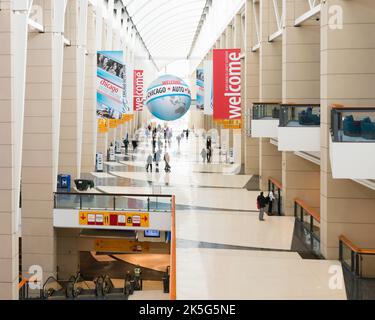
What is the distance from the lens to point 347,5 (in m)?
13.3

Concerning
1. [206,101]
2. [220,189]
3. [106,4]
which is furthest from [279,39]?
[106,4]

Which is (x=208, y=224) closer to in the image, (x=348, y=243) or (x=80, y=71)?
(x=348, y=243)

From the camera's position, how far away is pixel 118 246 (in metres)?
21.6

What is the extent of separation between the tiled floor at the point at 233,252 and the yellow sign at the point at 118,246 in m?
2.45

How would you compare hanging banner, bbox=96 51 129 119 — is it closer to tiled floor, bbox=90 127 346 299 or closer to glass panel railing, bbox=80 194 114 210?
tiled floor, bbox=90 127 346 299

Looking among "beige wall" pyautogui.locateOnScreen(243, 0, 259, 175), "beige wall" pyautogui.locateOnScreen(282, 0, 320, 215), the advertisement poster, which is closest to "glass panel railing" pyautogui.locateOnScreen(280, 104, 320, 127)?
"beige wall" pyautogui.locateOnScreen(282, 0, 320, 215)

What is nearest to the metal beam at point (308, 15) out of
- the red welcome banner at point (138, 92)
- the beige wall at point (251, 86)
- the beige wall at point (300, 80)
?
the beige wall at point (300, 80)

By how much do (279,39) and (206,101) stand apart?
4524 mm

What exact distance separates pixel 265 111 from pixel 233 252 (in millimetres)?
9065

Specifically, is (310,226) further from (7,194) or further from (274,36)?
(274,36)

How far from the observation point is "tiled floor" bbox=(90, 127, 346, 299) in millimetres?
10578

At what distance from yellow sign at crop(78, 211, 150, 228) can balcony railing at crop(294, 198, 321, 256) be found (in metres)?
5.15

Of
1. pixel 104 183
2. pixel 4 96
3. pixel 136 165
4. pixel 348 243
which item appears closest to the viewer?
pixel 348 243

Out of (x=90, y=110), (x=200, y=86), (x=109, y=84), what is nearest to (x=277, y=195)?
(x=109, y=84)
